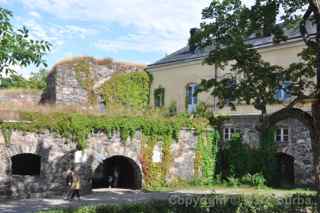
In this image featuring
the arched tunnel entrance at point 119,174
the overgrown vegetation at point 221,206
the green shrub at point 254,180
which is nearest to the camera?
the overgrown vegetation at point 221,206

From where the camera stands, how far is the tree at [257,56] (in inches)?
426

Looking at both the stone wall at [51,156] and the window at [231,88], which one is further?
the stone wall at [51,156]

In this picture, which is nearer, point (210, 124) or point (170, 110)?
point (210, 124)

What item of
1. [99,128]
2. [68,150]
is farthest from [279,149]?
[68,150]

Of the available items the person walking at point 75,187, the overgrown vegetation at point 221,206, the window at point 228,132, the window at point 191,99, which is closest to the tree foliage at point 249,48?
the overgrown vegetation at point 221,206

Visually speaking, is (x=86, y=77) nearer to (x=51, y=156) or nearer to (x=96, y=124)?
(x=96, y=124)

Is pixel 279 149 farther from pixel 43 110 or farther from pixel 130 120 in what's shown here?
pixel 43 110

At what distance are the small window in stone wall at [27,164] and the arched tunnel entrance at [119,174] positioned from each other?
476 cm

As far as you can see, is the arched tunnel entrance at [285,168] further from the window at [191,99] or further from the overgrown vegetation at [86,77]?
the overgrown vegetation at [86,77]

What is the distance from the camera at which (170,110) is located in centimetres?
3038

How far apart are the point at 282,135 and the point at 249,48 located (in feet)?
42.9

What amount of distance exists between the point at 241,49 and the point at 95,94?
66.2 feet

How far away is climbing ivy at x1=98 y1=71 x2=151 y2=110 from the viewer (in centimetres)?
3055

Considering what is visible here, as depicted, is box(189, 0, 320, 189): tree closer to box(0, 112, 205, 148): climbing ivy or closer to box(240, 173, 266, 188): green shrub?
box(0, 112, 205, 148): climbing ivy
